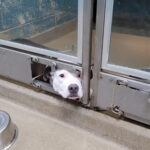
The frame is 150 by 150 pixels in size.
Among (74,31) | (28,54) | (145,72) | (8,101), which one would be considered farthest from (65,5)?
(8,101)

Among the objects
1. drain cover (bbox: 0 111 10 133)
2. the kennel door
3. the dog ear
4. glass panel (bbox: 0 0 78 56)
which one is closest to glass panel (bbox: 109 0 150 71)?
the kennel door

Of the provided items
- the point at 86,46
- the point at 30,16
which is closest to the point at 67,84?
the point at 86,46

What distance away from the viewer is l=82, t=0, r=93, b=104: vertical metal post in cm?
54

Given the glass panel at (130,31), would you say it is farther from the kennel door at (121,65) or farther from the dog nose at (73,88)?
the dog nose at (73,88)

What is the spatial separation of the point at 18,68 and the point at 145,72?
18.6 inches

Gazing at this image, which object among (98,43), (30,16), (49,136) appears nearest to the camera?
(98,43)

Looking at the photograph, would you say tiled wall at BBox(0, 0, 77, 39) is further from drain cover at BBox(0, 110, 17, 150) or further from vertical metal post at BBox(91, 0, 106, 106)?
drain cover at BBox(0, 110, 17, 150)

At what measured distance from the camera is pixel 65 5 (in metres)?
0.65

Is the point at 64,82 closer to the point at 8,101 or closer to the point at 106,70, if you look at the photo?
the point at 106,70

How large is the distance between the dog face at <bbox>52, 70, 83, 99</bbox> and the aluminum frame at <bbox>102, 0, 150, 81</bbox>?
0.10 m

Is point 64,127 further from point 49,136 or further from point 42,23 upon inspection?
point 42,23

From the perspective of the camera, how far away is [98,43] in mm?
574

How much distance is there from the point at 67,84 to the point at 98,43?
16 cm

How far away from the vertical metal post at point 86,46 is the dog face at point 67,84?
0.10 ft
